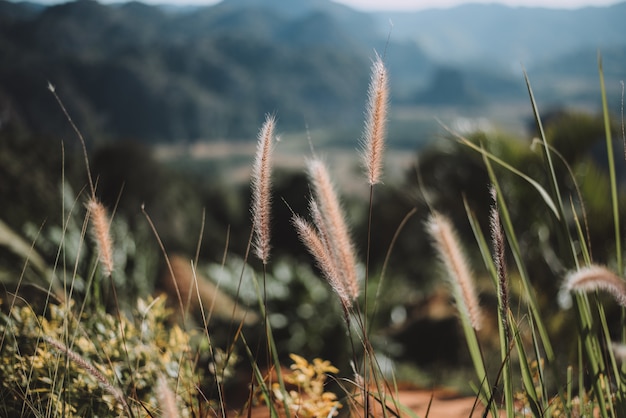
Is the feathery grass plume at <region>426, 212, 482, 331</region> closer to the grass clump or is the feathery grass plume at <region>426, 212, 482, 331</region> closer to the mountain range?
the mountain range

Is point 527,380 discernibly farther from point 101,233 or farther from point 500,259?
point 101,233

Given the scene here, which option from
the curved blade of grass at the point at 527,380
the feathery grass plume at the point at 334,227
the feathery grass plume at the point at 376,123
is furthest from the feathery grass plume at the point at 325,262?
the curved blade of grass at the point at 527,380

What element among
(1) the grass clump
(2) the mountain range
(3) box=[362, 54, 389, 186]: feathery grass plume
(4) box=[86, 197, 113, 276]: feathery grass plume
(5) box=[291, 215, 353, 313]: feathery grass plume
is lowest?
(2) the mountain range

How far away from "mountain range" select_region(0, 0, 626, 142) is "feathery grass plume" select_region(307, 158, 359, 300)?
0.33 m

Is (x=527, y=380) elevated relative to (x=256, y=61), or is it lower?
elevated

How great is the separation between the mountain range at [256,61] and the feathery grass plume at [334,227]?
0.33 m

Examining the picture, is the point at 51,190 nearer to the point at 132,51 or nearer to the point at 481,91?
the point at 132,51

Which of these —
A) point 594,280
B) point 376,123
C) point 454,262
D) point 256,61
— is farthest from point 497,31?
point 594,280

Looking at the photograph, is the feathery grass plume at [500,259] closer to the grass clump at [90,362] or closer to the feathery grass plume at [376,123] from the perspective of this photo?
the feathery grass plume at [376,123]

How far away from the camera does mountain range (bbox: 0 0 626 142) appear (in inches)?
1858

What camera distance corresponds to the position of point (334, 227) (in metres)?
1.12

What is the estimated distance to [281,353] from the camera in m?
5.43

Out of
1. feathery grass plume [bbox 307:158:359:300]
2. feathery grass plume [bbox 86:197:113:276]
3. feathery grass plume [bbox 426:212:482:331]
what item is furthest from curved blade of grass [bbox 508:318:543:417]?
feathery grass plume [bbox 86:197:113:276]

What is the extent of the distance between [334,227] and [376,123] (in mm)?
222
